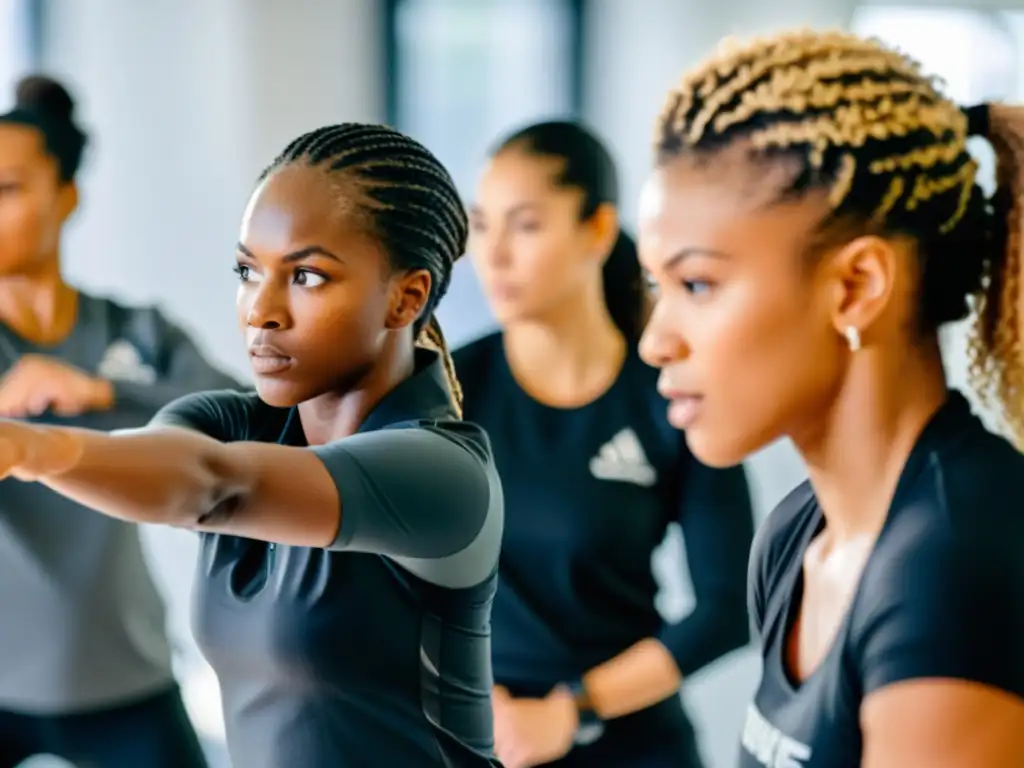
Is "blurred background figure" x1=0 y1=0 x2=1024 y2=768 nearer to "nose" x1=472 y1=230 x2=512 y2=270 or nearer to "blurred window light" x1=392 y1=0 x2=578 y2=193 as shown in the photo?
"blurred window light" x1=392 y1=0 x2=578 y2=193

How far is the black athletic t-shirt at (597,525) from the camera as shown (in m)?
1.12

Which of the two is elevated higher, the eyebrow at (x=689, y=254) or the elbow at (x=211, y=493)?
the eyebrow at (x=689, y=254)

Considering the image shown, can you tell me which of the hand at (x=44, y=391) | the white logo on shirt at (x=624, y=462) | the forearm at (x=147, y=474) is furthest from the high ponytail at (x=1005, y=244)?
the hand at (x=44, y=391)

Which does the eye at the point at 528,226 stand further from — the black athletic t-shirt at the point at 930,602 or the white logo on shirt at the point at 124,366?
the black athletic t-shirt at the point at 930,602

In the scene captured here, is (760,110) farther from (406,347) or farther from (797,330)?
(406,347)

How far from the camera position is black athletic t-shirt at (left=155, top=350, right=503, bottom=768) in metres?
0.65

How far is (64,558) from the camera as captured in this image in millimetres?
1256

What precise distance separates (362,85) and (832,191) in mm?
1378

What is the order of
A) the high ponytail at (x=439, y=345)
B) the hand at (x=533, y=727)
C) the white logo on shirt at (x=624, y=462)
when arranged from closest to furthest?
1. the high ponytail at (x=439, y=345)
2. the hand at (x=533, y=727)
3. the white logo on shirt at (x=624, y=462)

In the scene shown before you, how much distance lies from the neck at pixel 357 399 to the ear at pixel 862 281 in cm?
22

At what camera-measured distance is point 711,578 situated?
117 centimetres

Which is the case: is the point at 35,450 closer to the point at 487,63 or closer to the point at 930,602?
the point at 930,602

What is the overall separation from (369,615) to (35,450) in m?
0.21

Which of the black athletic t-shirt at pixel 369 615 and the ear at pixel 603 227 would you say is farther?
the ear at pixel 603 227
